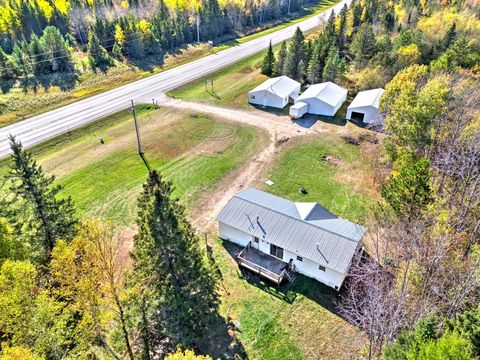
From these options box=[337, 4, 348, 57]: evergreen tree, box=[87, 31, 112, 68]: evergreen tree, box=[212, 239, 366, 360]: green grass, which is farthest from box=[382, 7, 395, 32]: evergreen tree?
box=[212, 239, 366, 360]: green grass

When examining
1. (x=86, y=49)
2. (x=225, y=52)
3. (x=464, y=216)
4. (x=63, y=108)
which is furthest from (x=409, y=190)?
(x=86, y=49)

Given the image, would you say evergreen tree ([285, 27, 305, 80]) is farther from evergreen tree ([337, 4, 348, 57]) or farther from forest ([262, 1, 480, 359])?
evergreen tree ([337, 4, 348, 57])

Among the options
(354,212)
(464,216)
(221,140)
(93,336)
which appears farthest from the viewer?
(221,140)

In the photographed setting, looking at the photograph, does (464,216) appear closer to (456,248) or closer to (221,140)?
→ (456,248)

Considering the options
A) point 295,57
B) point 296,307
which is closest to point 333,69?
point 295,57

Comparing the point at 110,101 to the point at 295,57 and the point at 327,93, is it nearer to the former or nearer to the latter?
the point at 295,57

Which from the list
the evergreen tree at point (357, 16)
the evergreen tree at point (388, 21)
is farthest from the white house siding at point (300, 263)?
the evergreen tree at point (357, 16)
